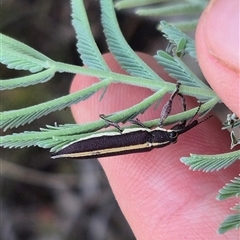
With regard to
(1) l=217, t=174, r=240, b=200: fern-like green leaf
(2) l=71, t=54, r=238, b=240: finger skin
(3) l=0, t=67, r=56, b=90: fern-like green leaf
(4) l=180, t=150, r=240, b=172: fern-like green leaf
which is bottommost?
(1) l=217, t=174, r=240, b=200: fern-like green leaf

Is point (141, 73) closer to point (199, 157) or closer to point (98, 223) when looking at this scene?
point (199, 157)

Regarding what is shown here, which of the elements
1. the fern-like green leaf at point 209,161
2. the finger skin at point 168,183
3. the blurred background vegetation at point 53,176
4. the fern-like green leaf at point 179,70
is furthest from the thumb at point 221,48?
the blurred background vegetation at point 53,176

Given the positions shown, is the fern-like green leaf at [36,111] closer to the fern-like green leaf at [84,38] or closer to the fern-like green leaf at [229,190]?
the fern-like green leaf at [84,38]

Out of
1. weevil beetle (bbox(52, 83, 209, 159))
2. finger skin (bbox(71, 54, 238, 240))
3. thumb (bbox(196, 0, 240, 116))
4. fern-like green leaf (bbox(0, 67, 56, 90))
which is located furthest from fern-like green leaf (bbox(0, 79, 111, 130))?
finger skin (bbox(71, 54, 238, 240))

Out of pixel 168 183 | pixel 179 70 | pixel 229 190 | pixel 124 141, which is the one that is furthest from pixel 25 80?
pixel 168 183

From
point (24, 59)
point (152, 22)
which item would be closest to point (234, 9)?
point (24, 59)

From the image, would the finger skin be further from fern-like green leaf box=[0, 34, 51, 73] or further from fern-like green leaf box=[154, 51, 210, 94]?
fern-like green leaf box=[0, 34, 51, 73]

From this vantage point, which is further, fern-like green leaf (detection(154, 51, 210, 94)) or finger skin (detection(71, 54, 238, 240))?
finger skin (detection(71, 54, 238, 240))
